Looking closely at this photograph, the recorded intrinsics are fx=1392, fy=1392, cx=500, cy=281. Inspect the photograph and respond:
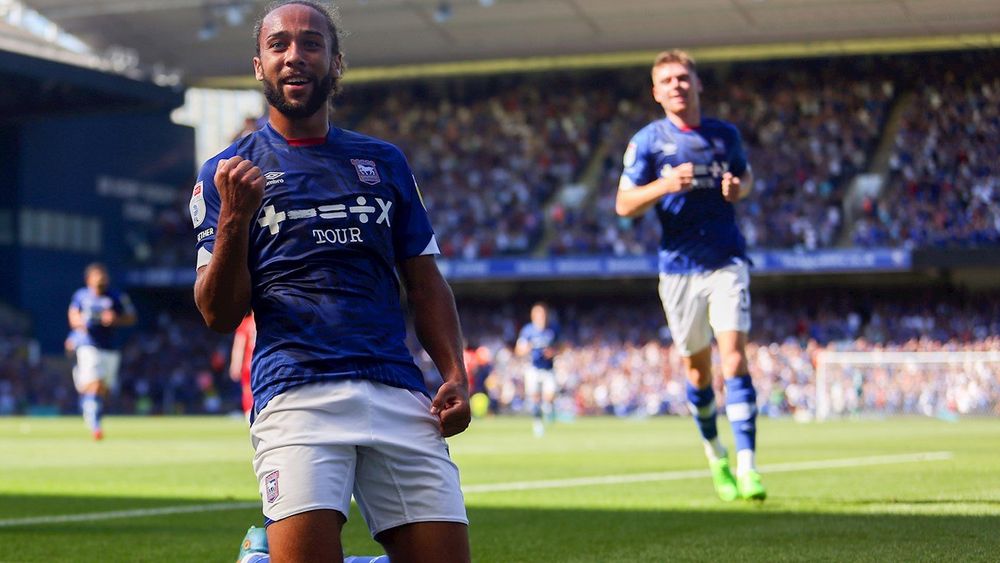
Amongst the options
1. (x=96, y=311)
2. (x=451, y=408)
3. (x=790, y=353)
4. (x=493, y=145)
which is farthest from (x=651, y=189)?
(x=493, y=145)

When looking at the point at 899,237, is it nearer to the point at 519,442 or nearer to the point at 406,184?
the point at 519,442

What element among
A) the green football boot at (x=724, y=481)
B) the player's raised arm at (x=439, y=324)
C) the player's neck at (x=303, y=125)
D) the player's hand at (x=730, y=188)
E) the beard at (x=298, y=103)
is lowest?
the green football boot at (x=724, y=481)

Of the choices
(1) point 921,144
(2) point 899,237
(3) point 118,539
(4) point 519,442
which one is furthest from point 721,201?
(1) point 921,144

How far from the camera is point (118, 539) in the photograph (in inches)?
273

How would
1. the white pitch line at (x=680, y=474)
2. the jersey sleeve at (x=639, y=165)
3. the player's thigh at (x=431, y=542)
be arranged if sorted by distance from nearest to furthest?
the player's thigh at (x=431, y=542)
the jersey sleeve at (x=639, y=165)
the white pitch line at (x=680, y=474)

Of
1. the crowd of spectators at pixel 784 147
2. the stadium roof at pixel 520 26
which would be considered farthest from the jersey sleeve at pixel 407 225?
the stadium roof at pixel 520 26

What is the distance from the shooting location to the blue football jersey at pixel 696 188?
8.72 meters

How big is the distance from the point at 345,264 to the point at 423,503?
2.22ft

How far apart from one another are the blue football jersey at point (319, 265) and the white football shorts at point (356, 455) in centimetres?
6

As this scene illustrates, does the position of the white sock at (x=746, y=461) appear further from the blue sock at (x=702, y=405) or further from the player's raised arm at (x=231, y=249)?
the player's raised arm at (x=231, y=249)

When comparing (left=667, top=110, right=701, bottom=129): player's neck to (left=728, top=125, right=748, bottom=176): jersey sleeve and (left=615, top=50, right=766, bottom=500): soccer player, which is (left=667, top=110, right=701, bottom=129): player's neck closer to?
(left=615, top=50, right=766, bottom=500): soccer player

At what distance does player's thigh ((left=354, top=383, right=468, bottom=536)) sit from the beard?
787 millimetres

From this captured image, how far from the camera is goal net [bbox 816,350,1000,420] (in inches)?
1222

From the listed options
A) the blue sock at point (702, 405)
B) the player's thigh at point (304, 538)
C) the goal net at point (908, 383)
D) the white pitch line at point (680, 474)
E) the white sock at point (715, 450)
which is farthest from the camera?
the goal net at point (908, 383)
